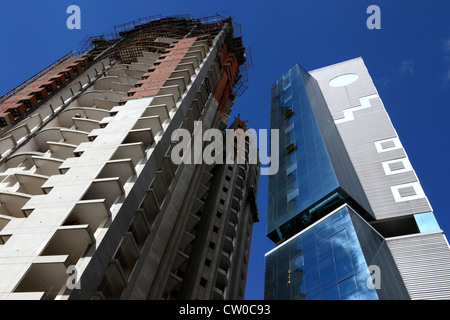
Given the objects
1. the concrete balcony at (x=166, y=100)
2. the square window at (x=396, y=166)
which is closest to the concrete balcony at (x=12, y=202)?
the concrete balcony at (x=166, y=100)

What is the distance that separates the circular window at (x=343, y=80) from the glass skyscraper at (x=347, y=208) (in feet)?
0.77

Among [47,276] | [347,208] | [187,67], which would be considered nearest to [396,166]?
[347,208]

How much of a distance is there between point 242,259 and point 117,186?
24162mm

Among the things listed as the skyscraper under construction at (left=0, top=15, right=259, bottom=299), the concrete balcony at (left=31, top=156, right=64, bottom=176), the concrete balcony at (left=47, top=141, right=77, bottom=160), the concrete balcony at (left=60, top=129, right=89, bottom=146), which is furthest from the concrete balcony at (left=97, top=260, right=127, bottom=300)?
the concrete balcony at (left=60, top=129, right=89, bottom=146)

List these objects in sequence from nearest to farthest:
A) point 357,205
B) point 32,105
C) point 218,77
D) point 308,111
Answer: point 32,105
point 357,205
point 218,77
point 308,111

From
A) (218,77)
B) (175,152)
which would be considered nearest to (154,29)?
(218,77)

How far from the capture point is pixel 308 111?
60.9 metres

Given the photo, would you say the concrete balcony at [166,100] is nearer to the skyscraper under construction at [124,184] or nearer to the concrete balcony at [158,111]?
the skyscraper under construction at [124,184]

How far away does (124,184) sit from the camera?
907 inches

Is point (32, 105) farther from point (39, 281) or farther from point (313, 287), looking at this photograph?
point (313, 287)

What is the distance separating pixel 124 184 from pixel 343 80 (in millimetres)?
58821

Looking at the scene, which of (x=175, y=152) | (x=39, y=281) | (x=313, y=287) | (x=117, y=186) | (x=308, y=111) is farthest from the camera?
(x=308, y=111)

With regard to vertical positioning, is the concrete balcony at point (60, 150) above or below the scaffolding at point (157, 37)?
below

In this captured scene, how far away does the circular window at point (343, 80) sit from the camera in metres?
71.6
